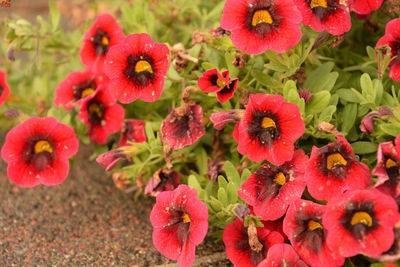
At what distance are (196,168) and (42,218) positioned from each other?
2.26 ft

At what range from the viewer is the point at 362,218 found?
142 centimetres

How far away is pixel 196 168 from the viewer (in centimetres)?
224

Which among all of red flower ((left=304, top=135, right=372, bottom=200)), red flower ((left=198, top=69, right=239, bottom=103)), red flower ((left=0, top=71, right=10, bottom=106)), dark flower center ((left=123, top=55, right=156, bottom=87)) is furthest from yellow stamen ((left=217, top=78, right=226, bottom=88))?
red flower ((left=0, top=71, right=10, bottom=106))

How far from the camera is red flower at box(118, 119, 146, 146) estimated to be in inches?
82.4

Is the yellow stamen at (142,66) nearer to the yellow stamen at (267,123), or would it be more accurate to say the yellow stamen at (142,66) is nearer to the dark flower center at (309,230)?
the yellow stamen at (267,123)

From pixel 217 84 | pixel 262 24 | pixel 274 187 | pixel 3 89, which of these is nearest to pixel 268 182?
pixel 274 187

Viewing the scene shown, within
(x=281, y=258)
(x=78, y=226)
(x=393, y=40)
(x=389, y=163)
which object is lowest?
(x=78, y=226)

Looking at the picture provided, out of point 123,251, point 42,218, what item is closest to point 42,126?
point 42,218

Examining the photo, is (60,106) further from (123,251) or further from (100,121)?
(123,251)

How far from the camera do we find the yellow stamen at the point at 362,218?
1.42m

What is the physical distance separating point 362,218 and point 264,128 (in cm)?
42

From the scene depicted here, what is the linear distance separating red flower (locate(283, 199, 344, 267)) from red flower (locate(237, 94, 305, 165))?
0.16 metres

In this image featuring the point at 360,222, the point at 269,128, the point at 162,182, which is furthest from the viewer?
the point at 162,182

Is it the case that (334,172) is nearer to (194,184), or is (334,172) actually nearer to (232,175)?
(232,175)
